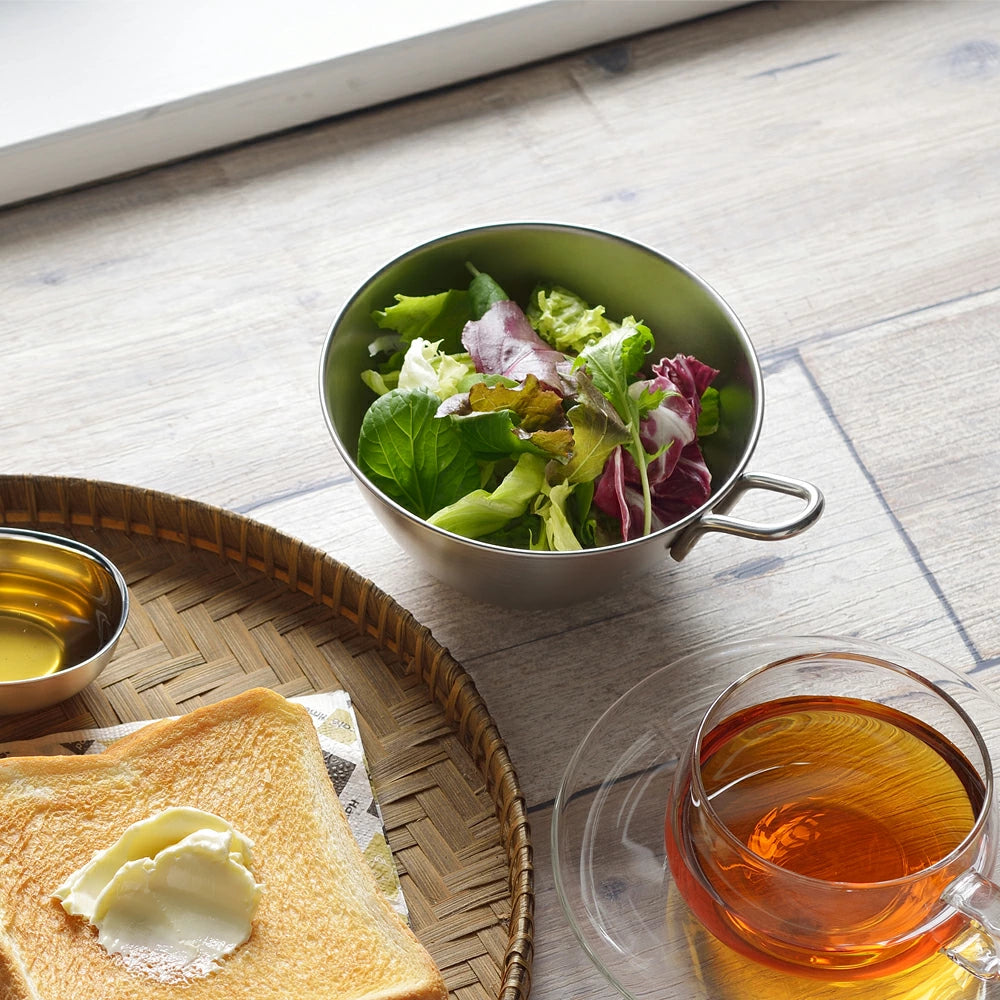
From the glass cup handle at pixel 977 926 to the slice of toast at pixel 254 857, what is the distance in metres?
0.37

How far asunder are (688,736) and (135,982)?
45 cm

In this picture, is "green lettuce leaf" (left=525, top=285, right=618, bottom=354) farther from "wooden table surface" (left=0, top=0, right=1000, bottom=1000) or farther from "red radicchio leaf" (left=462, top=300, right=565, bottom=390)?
"wooden table surface" (left=0, top=0, right=1000, bottom=1000)

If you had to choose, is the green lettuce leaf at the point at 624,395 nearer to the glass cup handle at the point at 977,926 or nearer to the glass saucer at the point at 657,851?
the glass saucer at the point at 657,851

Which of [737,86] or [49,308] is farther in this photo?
[737,86]

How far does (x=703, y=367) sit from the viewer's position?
1.13 metres

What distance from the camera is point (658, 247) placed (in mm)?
1542

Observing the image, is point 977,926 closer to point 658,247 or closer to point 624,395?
point 624,395

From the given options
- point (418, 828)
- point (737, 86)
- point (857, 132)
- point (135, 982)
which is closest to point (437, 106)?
point (737, 86)

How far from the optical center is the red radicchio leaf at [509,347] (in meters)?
1.11

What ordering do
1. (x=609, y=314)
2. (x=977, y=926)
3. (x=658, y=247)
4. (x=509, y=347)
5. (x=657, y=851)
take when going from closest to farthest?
1. (x=977, y=926)
2. (x=657, y=851)
3. (x=509, y=347)
4. (x=609, y=314)
5. (x=658, y=247)

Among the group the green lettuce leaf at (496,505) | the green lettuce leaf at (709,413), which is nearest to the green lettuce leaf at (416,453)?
the green lettuce leaf at (496,505)

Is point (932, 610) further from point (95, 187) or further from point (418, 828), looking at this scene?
point (95, 187)

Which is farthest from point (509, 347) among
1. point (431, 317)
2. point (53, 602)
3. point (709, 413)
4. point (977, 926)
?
point (977, 926)

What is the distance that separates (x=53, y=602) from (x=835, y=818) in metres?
0.70
